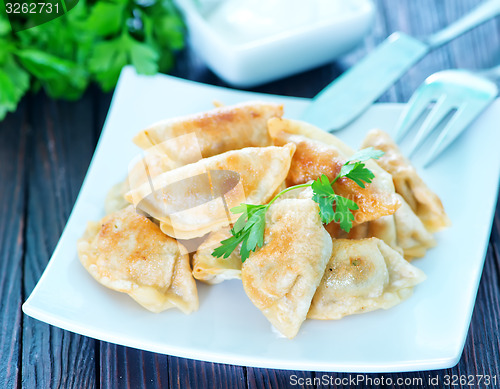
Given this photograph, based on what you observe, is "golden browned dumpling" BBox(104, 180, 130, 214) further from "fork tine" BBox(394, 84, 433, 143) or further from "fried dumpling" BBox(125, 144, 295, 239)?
"fork tine" BBox(394, 84, 433, 143)

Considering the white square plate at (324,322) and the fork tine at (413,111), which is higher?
the fork tine at (413,111)

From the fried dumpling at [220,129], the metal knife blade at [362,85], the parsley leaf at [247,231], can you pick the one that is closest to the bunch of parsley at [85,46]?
the fried dumpling at [220,129]

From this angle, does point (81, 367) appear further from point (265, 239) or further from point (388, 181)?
point (388, 181)

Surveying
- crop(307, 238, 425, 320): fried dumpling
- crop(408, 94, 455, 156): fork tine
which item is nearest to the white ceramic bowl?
crop(408, 94, 455, 156): fork tine

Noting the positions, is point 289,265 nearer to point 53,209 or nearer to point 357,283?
point 357,283

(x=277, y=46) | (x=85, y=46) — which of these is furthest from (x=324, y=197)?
(x=85, y=46)

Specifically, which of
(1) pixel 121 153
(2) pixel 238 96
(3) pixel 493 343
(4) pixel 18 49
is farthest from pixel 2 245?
(3) pixel 493 343

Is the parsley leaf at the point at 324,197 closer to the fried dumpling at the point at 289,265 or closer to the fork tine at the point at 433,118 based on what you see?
the fried dumpling at the point at 289,265
